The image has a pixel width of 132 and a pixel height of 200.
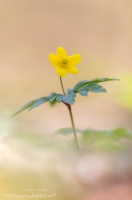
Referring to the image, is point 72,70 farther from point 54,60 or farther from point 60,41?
point 60,41

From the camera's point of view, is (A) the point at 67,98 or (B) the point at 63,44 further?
(B) the point at 63,44

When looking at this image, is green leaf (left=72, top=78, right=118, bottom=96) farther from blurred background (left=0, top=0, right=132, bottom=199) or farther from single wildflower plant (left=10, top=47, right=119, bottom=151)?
blurred background (left=0, top=0, right=132, bottom=199)

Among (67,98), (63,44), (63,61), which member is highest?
(63,44)

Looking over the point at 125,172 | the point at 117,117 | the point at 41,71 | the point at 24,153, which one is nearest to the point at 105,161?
the point at 125,172

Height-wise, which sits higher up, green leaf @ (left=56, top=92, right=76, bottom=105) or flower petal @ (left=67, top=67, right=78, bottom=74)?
flower petal @ (left=67, top=67, right=78, bottom=74)

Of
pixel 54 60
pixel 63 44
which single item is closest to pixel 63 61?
pixel 54 60

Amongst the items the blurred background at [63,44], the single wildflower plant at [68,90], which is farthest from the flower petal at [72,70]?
the blurred background at [63,44]

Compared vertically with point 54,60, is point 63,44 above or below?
above

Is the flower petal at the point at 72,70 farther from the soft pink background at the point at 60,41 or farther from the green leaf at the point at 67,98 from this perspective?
the soft pink background at the point at 60,41

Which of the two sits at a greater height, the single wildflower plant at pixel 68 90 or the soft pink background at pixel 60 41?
the soft pink background at pixel 60 41

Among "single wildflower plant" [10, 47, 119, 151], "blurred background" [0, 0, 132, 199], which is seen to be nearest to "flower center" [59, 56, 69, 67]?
"single wildflower plant" [10, 47, 119, 151]

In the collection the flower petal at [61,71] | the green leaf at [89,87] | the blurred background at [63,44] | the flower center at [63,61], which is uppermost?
the blurred background at [63,44]
